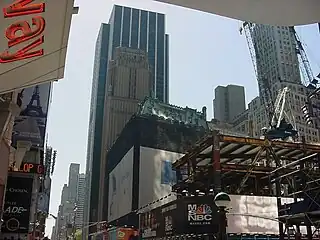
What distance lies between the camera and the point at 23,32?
5738 millimetres

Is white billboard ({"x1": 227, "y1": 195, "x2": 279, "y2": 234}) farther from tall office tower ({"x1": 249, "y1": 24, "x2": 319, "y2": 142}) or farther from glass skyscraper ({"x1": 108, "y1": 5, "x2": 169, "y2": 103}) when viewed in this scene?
glass skyscraper ({"x1": 108, "y1": 5, "x2": 169, "y2": 103})

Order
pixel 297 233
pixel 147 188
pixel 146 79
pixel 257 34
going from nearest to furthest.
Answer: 1. pixel 297 233
2. pixel 147 188
3. pixel 257 34
4. pixel 146 79

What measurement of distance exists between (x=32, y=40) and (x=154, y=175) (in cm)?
6430

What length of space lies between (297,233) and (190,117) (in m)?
74.7

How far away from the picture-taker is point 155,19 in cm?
18888

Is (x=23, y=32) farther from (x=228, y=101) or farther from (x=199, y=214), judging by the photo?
(x=228, y=101)

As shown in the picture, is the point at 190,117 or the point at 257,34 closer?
the point at 190,117

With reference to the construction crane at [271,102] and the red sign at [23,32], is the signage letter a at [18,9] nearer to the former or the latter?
the red sign at [23,32]

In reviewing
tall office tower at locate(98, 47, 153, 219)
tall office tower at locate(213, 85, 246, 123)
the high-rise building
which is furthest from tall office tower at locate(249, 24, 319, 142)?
tall office tower at locate(98, 47, 153, 219)

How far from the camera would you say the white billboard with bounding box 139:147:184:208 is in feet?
220

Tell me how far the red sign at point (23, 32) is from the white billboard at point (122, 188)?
64.3m

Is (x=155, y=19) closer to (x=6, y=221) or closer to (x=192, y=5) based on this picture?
(x=6, y=221)

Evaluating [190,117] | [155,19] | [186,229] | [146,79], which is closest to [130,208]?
[190,117]

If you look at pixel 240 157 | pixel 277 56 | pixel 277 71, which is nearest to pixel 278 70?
pixel 277 71
